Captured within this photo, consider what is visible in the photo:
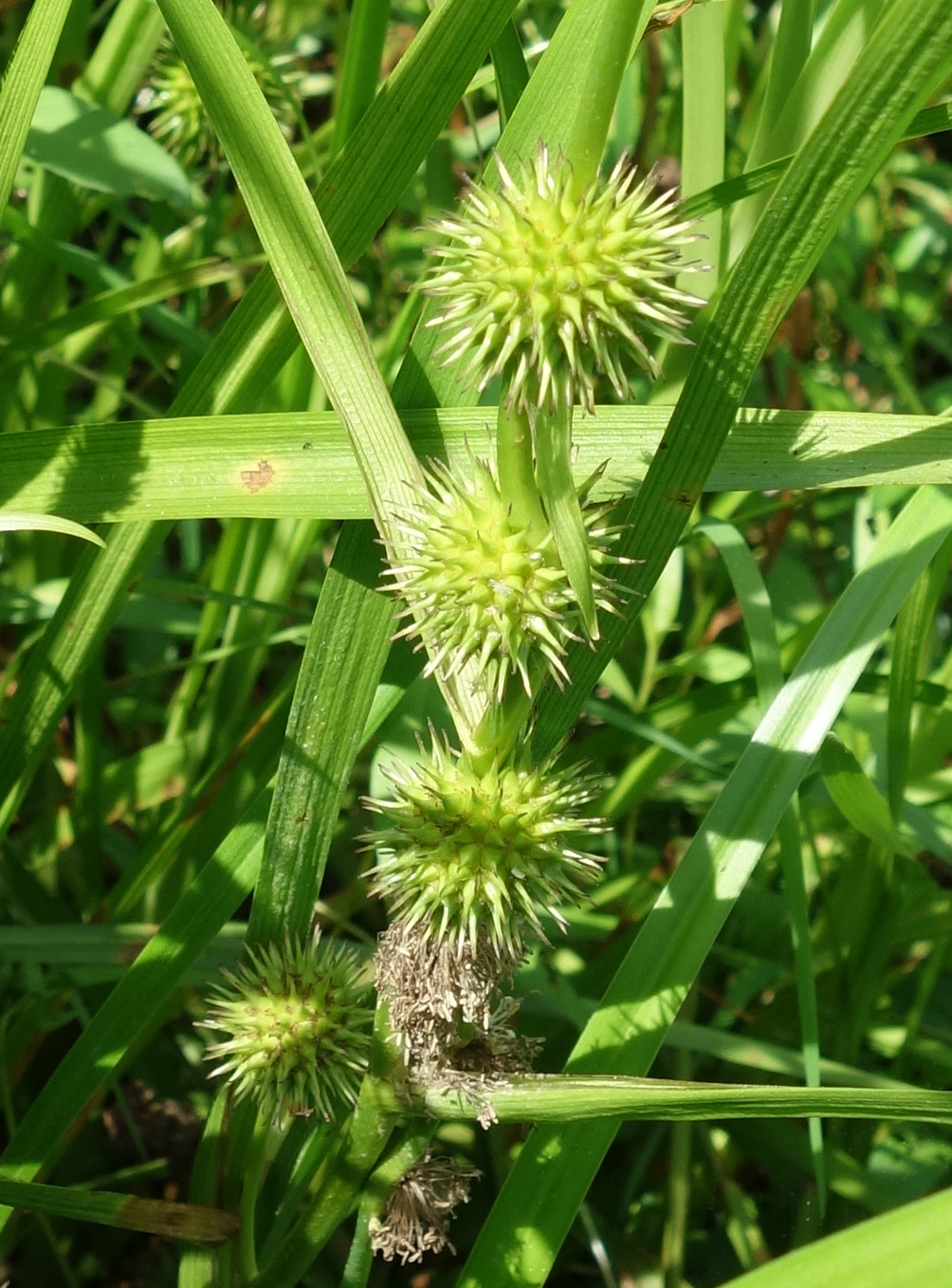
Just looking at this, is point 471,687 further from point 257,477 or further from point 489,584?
point 257,477

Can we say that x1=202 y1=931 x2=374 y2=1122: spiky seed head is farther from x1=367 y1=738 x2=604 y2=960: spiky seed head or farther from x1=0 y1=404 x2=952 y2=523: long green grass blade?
x1=0 y1=404 x2=952 y2=523: long green grass blade

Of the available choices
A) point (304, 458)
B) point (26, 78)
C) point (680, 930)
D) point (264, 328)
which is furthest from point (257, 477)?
point (680, 930)

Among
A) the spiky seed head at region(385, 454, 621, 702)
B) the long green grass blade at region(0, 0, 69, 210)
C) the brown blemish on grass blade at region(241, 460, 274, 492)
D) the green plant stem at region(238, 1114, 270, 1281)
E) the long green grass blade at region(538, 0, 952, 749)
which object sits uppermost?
the long green grass blade at region(0, 0, 69, 210)

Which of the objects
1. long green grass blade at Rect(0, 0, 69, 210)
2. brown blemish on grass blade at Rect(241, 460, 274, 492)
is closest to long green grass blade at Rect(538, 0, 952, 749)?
brown blemish on grass blade at Rect(241, 460, 274, 492)

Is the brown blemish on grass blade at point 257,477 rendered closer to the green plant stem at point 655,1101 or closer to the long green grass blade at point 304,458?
the long green grass blade at point 304,458

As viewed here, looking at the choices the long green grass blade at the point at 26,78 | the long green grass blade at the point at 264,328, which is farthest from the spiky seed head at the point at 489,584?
the long green grass blade at the point at 26,78

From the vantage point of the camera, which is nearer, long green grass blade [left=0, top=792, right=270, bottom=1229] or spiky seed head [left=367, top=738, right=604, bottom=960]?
spiky seed head [left=367, top=738, right=604, bottom=960]
